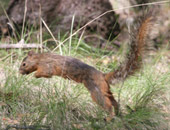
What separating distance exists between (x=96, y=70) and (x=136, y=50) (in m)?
0.63

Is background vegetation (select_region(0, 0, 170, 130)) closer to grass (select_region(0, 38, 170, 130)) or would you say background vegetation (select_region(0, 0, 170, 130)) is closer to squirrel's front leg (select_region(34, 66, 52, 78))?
grass (select_region(0, 38, 170, 130))

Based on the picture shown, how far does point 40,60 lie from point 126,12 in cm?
459

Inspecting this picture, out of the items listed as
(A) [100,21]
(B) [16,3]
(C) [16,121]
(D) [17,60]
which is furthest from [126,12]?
(C) [16,121]

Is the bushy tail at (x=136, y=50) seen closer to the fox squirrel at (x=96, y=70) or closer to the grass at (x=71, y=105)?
the fox squirrel at (x=96, y=70)

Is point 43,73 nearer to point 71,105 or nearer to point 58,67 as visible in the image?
point 58,67

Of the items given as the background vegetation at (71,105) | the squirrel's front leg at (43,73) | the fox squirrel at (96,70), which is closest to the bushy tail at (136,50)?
the fox squirrel at (96,70)

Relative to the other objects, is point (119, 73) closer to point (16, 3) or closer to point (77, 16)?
point (77, 16)

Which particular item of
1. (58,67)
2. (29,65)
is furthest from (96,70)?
(29,65)

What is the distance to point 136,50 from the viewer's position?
331 centimetres

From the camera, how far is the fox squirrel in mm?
3245

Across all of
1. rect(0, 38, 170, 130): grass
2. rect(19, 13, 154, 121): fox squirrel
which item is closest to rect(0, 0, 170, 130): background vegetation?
rect(0, 38, 170, 130): grass

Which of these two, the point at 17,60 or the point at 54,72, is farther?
the point at 17,60

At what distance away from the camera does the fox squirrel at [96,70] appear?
3245mm

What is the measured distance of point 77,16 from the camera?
6.38 meters
